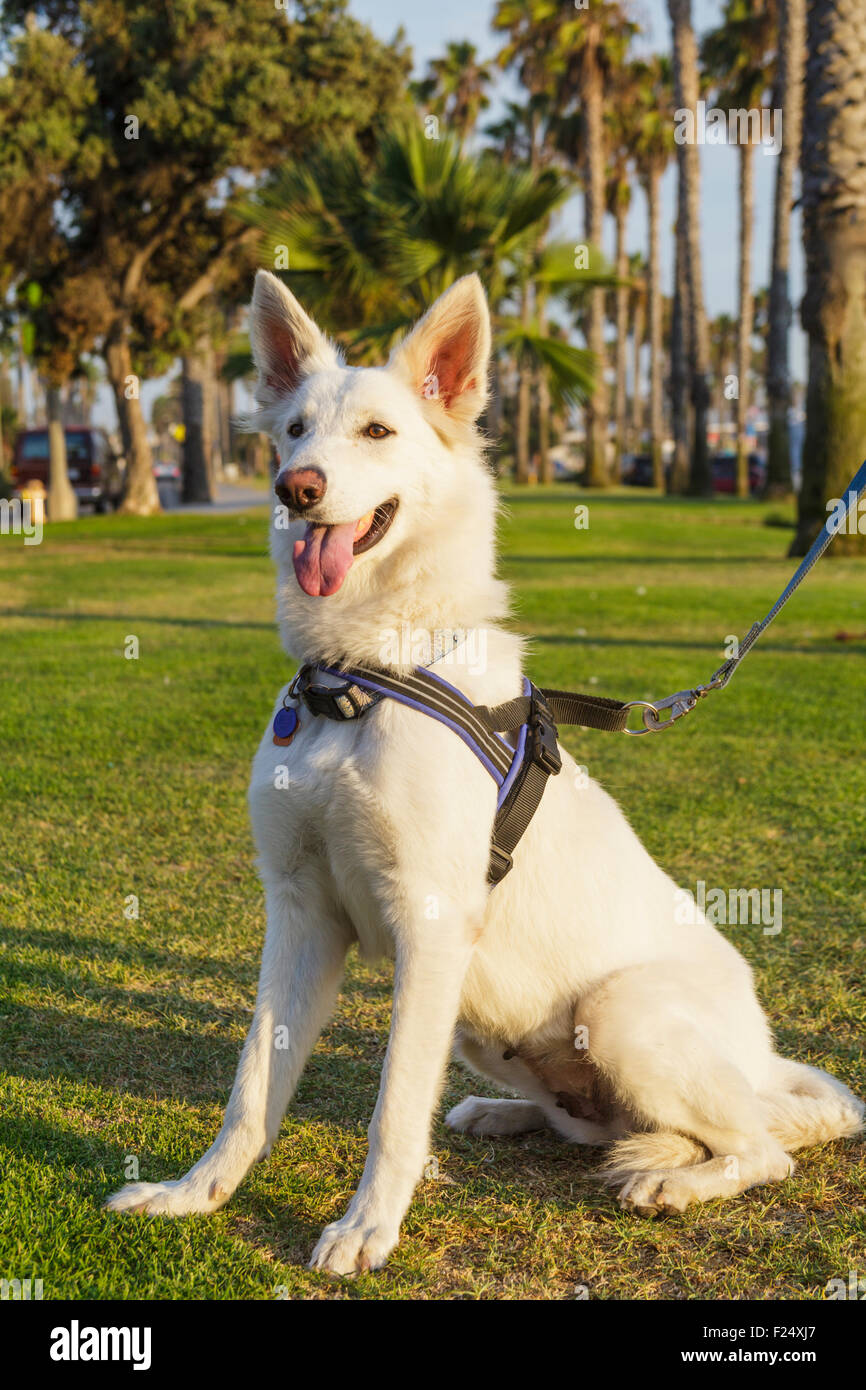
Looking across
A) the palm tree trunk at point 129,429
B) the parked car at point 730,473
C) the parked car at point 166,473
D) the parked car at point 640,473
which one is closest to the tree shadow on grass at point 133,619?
the palm tree trunk at point 129,429

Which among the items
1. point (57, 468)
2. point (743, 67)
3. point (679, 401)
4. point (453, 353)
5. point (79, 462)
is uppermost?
point (743, 67)

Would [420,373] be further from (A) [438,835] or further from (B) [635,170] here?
(B) [635,170]

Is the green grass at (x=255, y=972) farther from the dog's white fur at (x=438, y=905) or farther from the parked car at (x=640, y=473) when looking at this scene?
the parked car at (x=640, y=473)

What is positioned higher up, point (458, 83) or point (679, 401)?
point (458, 83)

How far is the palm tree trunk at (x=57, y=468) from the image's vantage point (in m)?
28.2

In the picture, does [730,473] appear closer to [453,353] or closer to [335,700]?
[453,353]

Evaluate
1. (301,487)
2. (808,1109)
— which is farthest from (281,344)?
(808,1109)

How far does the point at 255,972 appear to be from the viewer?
14.6 ft

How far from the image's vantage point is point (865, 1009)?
4203 millimetres

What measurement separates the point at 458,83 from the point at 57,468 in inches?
1347

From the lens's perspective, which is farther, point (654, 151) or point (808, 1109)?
point (654, 151)
